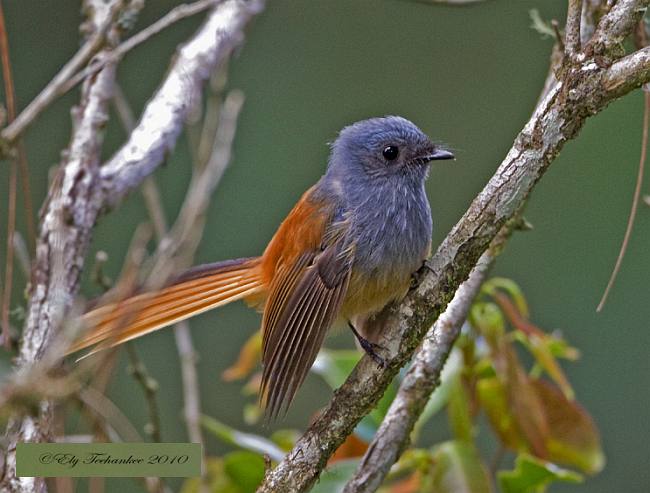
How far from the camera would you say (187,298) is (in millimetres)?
2703

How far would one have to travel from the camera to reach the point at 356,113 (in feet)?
20.7

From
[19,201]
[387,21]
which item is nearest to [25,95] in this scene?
[19,201]

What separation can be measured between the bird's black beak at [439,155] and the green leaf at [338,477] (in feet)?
3.04

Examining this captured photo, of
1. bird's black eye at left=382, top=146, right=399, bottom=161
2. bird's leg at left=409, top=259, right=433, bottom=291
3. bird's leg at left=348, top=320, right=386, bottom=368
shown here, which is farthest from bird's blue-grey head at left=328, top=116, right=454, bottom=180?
bird's leg at left=348, top=320, right=386, bottom=368

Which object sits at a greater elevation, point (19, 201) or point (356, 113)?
point (356, 113)

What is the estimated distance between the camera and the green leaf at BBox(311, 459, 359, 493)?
2.35 meters

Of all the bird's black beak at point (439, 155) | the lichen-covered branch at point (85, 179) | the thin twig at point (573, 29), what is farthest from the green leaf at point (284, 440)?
the thin twig at point (573, 29)

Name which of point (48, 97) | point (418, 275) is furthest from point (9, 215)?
point (418, 275)

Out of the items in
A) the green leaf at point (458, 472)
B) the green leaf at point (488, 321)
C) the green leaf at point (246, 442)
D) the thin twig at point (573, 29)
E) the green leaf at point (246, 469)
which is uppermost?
the thin twig at point (573, 29)

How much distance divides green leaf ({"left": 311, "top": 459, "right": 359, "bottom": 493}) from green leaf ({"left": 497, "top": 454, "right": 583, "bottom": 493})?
14.8 inches

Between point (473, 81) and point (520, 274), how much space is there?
5.95ft

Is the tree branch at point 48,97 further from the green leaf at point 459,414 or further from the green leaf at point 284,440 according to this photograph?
the green leaf at point 459,414

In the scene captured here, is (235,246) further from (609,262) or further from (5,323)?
(5,323)

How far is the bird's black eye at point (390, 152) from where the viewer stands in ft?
9.24
